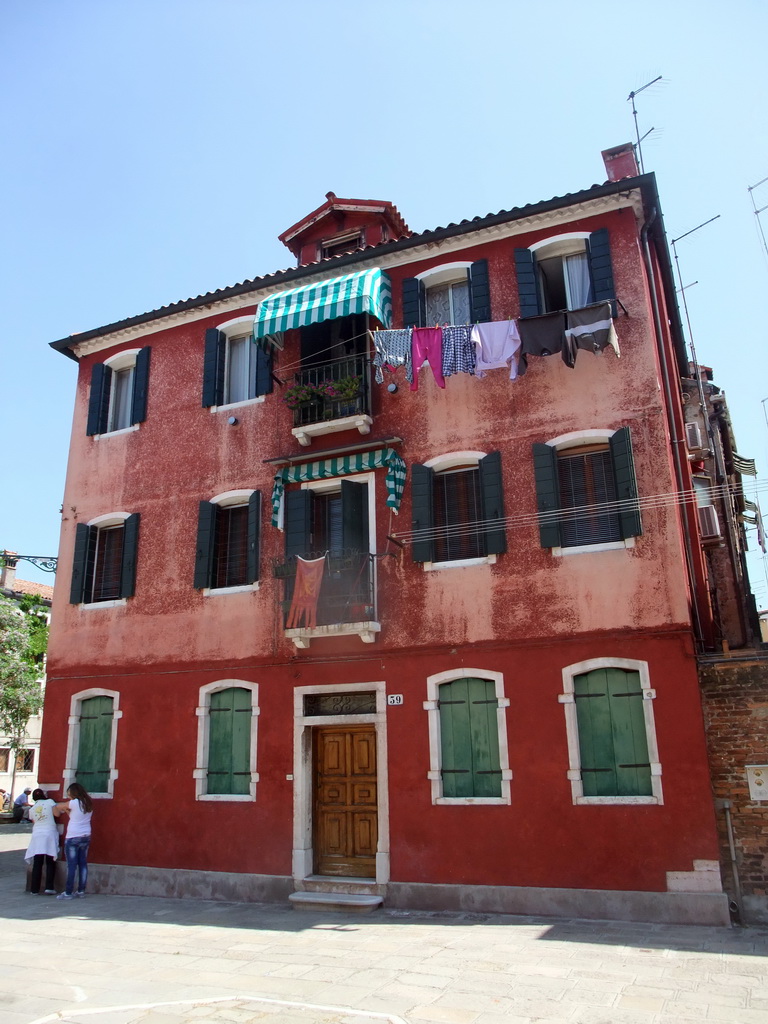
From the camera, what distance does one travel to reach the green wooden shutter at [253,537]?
47.2 feet

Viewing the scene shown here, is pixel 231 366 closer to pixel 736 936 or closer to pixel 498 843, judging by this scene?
pixel 498 843

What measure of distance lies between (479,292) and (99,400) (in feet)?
28.5

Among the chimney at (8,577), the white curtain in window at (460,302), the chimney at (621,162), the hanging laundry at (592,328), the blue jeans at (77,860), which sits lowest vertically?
the blue jeans at (77,860)

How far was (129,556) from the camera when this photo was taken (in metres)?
15.8

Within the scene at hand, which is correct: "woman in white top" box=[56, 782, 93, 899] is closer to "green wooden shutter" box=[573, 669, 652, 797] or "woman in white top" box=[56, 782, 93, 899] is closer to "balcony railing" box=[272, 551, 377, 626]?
"balcony railing" box=[272, 551, 377, 626]

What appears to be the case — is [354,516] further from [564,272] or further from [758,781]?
[758,781]

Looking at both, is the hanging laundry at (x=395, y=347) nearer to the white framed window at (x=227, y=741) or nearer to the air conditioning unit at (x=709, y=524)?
the air conditioning unit at (x=709, y=524)

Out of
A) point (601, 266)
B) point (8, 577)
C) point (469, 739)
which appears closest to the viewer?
point (469, 739)

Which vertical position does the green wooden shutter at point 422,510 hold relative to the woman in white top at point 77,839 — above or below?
above

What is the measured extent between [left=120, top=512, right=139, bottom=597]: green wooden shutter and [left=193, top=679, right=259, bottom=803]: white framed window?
2.79 meters

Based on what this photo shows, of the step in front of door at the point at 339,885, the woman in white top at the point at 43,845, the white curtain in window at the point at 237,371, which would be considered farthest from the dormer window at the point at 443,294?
the woman in white top at the point at 43,845

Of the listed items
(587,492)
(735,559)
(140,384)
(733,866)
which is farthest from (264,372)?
(733,866)

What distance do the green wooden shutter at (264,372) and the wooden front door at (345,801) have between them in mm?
6368

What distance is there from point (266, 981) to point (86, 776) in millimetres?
8284
